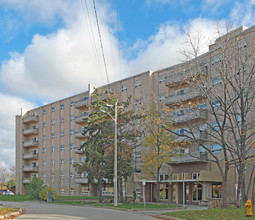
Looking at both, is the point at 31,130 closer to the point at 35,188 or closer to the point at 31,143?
the point at 31,143

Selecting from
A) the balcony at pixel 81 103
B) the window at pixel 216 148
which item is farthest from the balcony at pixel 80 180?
the window at pixel 216 148

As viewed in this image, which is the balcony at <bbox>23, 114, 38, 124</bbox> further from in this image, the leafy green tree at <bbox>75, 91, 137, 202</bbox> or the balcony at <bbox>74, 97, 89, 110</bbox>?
the leafy green tree at <bbox>75, 91, 137, 202</bbox>

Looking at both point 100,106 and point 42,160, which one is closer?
point 100,106

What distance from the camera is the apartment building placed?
38.9 m

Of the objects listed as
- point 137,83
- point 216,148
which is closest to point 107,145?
point 216,148

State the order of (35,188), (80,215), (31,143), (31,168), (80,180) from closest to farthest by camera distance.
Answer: (80,215) < (35,188) < (80,180) < (31,168) < (31,143)

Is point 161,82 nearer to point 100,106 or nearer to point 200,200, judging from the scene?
point 100,106

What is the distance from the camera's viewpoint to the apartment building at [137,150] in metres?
38.9

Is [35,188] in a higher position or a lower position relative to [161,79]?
lower

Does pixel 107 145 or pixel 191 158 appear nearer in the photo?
pixel 107 145

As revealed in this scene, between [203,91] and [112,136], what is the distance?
16.7 meters

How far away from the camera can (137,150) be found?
4956cm

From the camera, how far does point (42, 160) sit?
71.8m

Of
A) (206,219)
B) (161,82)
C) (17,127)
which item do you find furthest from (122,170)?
(17,127)
